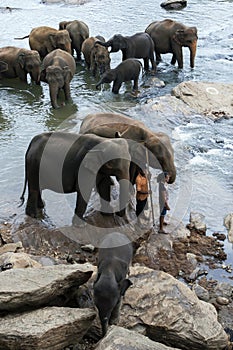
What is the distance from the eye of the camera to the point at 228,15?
21375mm

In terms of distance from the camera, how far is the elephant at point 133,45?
1391cm

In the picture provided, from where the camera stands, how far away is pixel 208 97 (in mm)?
12109

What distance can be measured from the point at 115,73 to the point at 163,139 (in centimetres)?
527

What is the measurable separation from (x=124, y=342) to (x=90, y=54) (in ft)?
36.1

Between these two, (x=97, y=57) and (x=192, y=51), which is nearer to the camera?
(x=97, y=57)

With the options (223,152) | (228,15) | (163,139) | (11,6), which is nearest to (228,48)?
(228,15)

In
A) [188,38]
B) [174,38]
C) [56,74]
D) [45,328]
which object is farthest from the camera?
[174,38]

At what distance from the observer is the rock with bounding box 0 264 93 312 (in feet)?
14.6

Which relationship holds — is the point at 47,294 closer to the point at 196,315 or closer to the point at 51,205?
the point at 196,315

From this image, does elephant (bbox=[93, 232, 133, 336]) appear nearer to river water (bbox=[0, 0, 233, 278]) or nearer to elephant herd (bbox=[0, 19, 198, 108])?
river water (bbox=[0, 0, 233, 278])

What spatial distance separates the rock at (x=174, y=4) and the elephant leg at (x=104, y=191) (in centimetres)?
1673

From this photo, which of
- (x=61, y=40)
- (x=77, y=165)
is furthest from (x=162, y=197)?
(x=61, y=40)

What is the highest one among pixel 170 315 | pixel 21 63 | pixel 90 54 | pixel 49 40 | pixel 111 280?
pixel 111 280

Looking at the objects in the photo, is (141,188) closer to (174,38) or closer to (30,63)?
(30,63)
